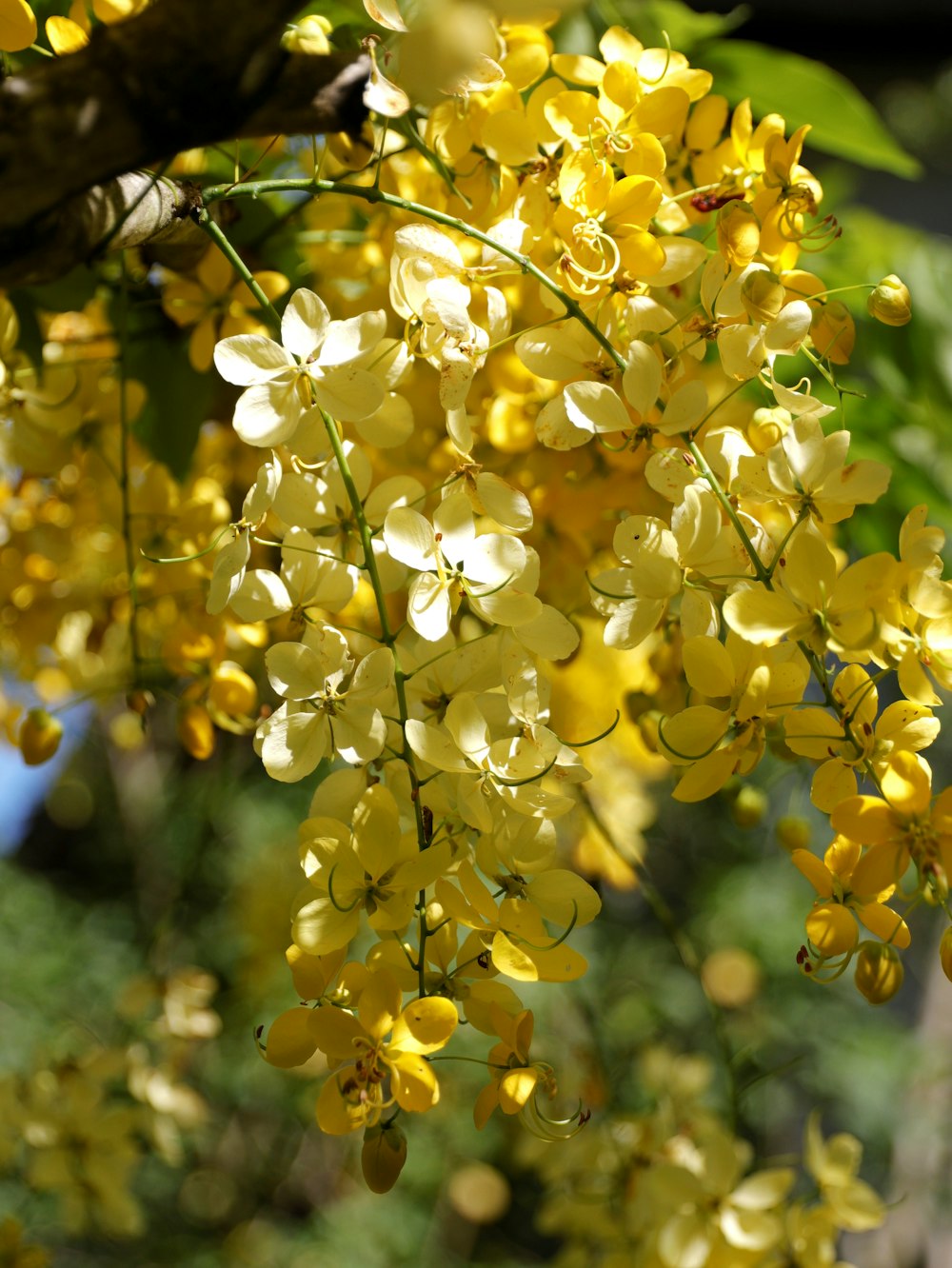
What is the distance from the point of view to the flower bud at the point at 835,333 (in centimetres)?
31

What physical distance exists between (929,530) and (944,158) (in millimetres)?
2198

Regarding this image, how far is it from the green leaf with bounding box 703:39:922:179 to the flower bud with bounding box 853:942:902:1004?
1.26 ft

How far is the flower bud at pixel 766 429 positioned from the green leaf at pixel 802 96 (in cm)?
25

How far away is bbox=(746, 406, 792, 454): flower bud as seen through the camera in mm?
327

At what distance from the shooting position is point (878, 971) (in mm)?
272

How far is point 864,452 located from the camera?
1.67 ft

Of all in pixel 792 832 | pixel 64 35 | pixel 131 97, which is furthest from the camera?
pixel 792 832

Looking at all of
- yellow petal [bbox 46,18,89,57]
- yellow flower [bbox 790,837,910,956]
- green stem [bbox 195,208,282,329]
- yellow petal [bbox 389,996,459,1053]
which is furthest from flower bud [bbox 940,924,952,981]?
yellow petal [bbox 46,18,89,57]

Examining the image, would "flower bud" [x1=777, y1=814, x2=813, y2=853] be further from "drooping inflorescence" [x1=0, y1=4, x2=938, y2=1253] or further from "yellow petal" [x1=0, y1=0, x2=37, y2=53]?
"yellow petal" [x1=0, y1=0, x2=37, y2=53]

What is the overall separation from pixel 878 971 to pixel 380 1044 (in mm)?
125

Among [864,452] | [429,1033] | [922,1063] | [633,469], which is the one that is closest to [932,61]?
[922,1063]

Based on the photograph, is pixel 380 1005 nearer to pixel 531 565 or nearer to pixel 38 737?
pixel 531 565

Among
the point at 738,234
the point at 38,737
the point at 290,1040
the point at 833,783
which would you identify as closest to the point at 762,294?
the point at 738,234

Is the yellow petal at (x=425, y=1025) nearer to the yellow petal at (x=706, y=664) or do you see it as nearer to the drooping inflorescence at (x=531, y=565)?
the drooping inflorescence at (x=531, y=565)
